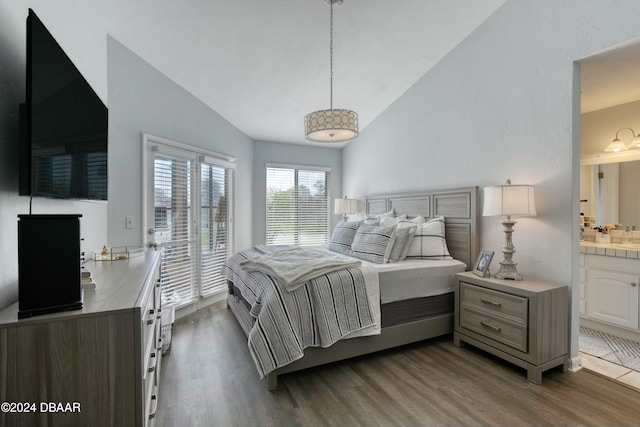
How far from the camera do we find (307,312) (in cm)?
218

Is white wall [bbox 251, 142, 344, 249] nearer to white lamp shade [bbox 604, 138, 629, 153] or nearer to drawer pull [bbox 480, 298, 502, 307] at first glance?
drawer pull [bbox 480, 298, 502, 307]

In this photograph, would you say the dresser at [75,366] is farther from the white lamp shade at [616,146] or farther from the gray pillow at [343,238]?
the white lamp shade at [616,146]

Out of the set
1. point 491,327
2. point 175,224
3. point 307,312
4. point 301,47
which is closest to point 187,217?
point 175,224

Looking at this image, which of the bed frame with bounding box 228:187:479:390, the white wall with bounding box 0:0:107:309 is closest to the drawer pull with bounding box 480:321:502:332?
the bed frame with bounding box 228:187:479:390

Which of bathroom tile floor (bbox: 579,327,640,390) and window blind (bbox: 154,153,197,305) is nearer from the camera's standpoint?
bathroom tile floor (bbox: 579,327,640,390)

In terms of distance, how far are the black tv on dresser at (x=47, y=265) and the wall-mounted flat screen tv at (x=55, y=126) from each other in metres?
0.27

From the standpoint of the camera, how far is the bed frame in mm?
2320

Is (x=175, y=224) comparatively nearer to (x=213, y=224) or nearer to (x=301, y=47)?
(x=213, y=224)

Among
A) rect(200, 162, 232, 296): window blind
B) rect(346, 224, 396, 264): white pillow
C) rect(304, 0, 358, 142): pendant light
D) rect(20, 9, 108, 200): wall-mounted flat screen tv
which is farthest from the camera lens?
rect(200, 162, 232, 296): window blind

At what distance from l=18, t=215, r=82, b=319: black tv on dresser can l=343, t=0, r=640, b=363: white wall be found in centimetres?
317

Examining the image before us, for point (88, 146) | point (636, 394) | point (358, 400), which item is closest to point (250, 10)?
point (88, 146)

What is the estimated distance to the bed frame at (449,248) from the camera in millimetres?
2320

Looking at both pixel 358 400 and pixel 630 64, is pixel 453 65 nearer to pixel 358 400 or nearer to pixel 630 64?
pixel 630 64

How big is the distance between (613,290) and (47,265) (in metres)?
4.16
